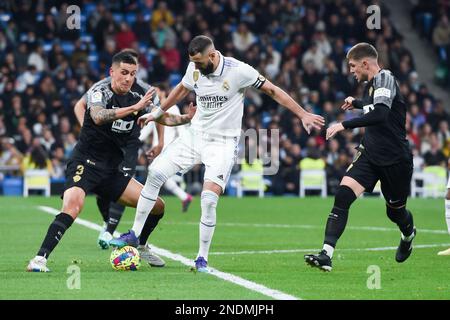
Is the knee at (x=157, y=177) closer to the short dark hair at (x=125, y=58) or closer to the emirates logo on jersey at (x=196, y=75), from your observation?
the emirates logo on jersey at (x=196, y=75)

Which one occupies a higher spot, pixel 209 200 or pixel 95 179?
pixel 95 179

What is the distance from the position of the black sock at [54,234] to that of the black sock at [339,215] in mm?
2812

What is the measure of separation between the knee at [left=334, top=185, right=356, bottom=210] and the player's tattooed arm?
2597 mm

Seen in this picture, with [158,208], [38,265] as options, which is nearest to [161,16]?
[158,208]

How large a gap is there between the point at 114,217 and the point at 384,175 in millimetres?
4393

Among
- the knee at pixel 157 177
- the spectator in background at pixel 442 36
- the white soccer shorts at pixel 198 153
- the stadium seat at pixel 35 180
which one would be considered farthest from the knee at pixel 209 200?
the spectator in background at pixel 442 36

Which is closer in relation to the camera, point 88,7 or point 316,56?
point 316,56

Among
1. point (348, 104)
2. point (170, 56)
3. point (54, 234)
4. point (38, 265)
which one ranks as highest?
point (170, 56)

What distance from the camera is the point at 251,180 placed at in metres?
28.4

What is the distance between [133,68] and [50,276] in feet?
8.09

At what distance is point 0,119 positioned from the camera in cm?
2750

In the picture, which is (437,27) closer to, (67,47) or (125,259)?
(67,47)

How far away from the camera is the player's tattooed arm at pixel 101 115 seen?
11555 millimetres

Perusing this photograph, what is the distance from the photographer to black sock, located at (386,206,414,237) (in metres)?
12.4
